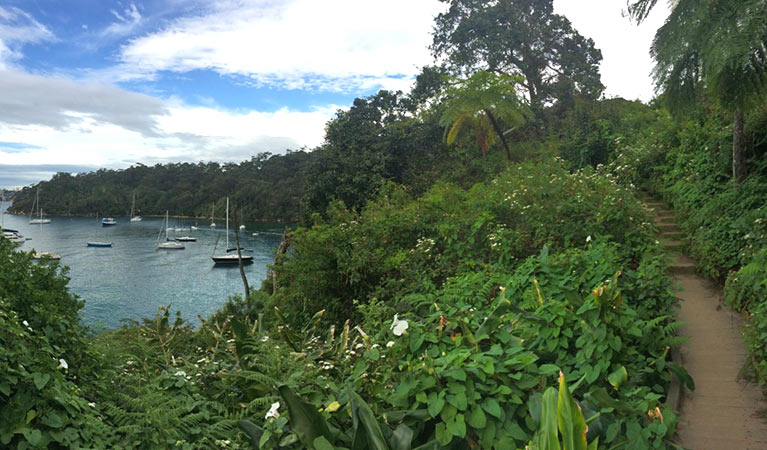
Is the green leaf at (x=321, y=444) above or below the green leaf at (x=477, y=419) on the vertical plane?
below

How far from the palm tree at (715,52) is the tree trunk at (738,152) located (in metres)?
0.01

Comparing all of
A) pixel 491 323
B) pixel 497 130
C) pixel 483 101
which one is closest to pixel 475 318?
pixel 491 323

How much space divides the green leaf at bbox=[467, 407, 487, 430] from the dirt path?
61.1 inches

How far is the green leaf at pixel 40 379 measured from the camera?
6.14 ft

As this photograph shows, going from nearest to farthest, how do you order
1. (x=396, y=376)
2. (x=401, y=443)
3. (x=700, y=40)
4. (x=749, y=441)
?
(x=401, y=443), (x=396, y=376), (x=749, y=441), (x=700, y=40)

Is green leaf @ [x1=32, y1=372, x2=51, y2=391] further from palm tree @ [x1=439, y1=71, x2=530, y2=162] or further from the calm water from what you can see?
the calm water

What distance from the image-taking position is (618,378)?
2.49 m

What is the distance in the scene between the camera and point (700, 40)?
466 cm

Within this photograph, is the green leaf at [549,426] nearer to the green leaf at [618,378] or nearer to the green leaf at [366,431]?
the green leaf at [366,431]

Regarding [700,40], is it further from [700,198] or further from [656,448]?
[656,448]

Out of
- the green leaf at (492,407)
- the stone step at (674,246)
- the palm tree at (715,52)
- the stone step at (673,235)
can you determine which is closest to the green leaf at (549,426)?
the green leaf at (492,407)

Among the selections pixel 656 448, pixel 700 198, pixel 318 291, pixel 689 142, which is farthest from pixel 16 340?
pixel 689 142

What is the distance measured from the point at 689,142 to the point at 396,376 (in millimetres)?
8095

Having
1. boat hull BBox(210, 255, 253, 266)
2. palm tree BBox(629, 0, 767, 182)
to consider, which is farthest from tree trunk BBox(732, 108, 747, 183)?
boat hull BBox(210, 255, 253, 266)
